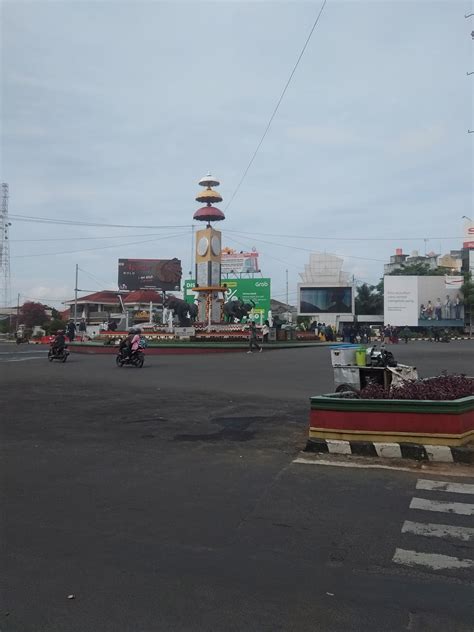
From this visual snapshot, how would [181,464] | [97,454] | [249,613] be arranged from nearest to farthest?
1. [249,613]
2. [181,464]
3. [97,454]

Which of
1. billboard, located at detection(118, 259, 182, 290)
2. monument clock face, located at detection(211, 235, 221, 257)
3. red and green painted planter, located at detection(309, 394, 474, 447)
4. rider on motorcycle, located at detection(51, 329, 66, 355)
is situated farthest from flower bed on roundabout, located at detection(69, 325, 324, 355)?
billboard, located at detection(118, 259, 182, 290)

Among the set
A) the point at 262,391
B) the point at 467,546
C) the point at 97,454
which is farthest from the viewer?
the point at 262,391

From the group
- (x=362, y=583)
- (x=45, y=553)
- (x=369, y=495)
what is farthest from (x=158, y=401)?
(x=362, y=583)

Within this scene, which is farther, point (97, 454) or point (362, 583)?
point (97, 454)

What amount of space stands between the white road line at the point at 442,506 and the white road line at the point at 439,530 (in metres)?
0.38

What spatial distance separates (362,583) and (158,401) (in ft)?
27.1

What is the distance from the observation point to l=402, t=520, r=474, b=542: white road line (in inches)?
177

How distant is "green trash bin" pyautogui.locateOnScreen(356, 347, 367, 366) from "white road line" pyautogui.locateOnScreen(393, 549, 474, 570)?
6.04m

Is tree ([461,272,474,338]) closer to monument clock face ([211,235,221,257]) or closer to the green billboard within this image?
the green billboard

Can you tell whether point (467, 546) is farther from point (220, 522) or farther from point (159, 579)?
point (159, 579)

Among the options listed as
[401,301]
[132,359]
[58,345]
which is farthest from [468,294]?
[132,359]

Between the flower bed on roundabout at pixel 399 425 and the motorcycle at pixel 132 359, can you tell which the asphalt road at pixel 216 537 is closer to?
the flower bed on roundabout at pixel 399 425

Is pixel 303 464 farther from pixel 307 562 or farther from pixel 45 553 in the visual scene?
pixel 45 553

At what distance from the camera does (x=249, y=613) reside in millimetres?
3326
